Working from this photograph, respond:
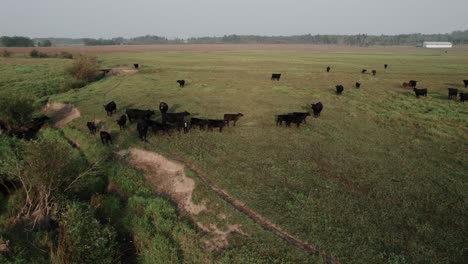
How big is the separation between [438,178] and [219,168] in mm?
9223

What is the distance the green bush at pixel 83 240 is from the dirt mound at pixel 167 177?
A: 8.75ft

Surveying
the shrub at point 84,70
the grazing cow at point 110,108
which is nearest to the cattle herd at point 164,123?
the grazing cow at point 110,108

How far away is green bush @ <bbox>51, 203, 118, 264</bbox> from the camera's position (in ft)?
35.9

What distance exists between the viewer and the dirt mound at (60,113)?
23.1 meters

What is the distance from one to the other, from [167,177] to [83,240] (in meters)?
4.25

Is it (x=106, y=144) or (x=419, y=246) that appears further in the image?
(x=106, y=144)

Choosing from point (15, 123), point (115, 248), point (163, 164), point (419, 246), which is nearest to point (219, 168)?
point (163, 164)

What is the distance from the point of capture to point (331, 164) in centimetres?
1474

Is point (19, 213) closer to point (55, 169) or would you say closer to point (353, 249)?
point (55, 169)

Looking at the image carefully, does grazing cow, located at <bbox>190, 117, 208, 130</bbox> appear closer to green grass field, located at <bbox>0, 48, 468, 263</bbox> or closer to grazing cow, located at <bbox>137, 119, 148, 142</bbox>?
green grass field, located at <bbox>0, 48, 468, 263</bbox>

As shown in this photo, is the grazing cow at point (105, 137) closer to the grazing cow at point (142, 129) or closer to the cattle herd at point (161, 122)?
the cattle herd at point (161, 122)

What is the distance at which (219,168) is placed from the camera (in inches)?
555

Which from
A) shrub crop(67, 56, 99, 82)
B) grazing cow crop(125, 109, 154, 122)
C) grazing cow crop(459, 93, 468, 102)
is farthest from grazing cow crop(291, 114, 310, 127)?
shrub crop(67, 56, 99, 82)

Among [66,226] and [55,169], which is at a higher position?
[55,169]
